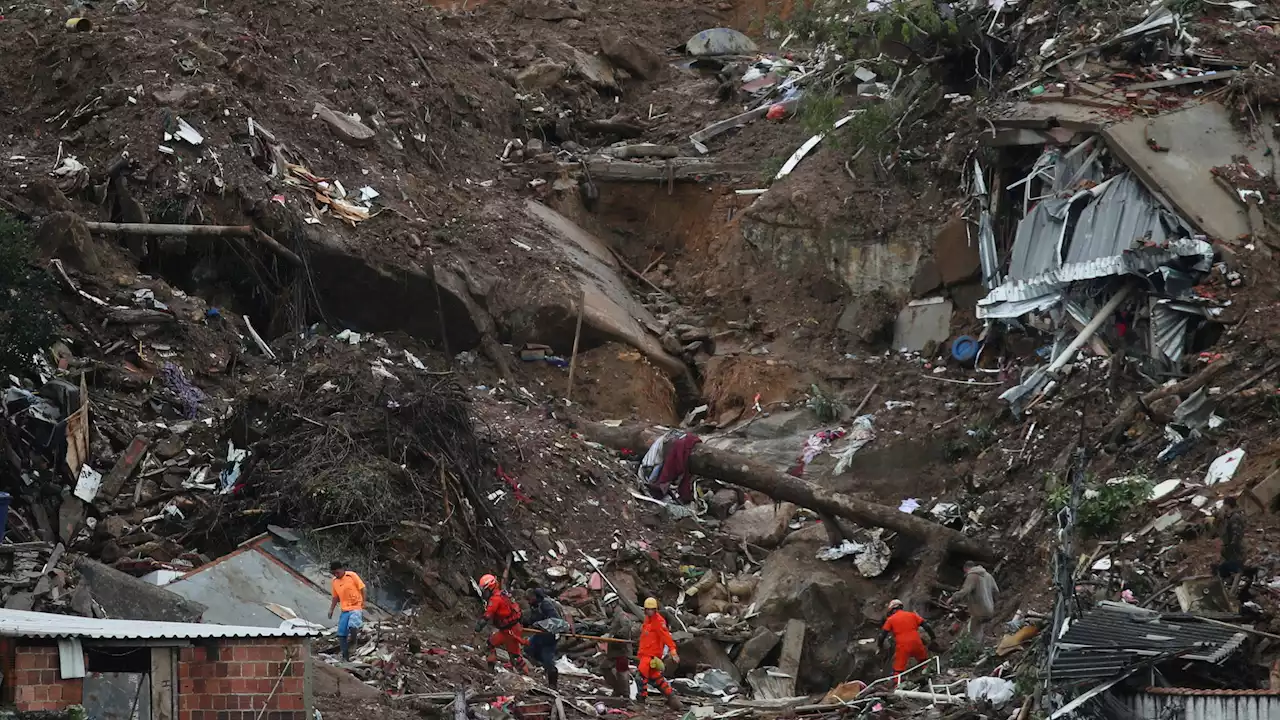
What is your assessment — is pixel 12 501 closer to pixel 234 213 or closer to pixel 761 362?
pixel 234 213

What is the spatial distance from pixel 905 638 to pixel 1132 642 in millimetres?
2933

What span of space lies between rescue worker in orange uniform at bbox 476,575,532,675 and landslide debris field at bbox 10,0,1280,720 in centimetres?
27

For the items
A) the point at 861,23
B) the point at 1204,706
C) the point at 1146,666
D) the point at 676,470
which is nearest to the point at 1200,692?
the point at 1204,706

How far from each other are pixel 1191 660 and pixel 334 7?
48.7 ft

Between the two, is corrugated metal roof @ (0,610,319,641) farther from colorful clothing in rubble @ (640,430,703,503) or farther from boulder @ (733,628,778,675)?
colorful clothing in rubble @ (640,430,703,503)

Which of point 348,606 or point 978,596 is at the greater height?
point 348,606

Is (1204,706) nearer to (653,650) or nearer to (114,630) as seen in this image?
(653,650)

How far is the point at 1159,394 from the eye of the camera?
16.8 m

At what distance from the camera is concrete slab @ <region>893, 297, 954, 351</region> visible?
2088 centimetres

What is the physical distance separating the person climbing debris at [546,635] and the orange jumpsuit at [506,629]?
4.1 inches

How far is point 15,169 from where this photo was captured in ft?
64.9

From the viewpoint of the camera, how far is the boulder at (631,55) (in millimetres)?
27141

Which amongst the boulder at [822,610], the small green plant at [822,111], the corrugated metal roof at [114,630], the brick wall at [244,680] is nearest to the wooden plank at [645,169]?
the small green plant at [822,111]

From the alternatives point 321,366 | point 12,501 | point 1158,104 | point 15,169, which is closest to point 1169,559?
point 1158,104
